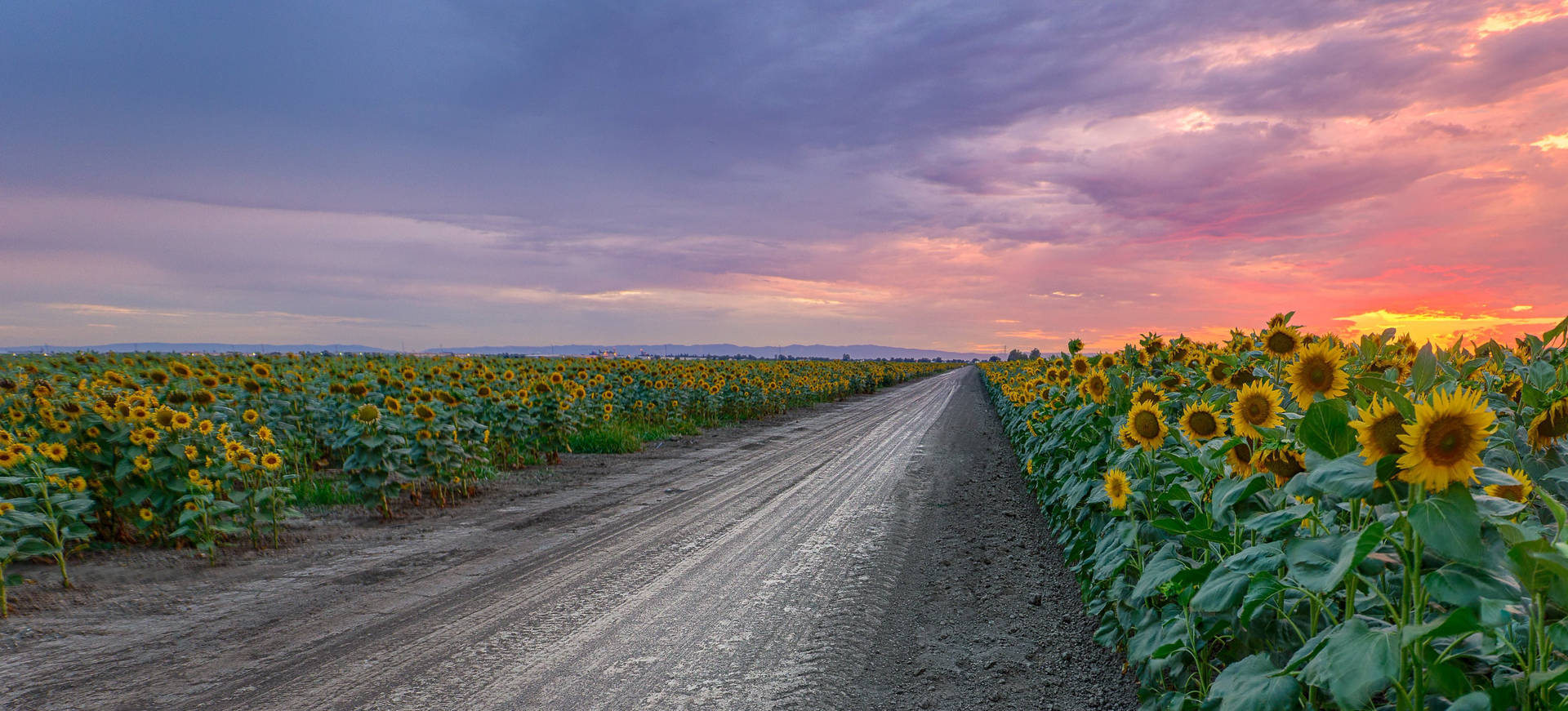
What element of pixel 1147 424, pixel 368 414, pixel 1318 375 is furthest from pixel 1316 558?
pixel 368 414

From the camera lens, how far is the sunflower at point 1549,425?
2.22 meters

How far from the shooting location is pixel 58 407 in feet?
20.6

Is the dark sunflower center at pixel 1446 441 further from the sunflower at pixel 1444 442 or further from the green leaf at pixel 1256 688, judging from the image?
the green leaf at pixel 1256 688

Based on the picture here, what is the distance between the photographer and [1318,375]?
2.87 m

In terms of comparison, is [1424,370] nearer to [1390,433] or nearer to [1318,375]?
[1390,433]

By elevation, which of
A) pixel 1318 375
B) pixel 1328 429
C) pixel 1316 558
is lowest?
pixel 1316 558

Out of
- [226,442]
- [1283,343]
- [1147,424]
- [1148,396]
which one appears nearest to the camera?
[1147,424]

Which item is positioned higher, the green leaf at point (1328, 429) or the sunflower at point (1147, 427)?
the green leaf at point (1328, 429)

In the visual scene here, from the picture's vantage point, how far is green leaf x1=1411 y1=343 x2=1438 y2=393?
6.50 feet

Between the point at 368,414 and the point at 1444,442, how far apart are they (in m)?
8.84

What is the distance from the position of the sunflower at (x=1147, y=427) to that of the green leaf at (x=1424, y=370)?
1.53 meters

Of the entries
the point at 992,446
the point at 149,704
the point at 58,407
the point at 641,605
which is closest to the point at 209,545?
the point at 58,407

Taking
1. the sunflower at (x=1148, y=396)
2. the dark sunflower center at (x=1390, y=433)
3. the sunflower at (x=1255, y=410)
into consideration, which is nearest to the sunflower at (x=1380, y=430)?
the dark sunflower center at (x=1390, y=433)

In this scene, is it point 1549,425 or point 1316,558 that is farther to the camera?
point 1549,425
